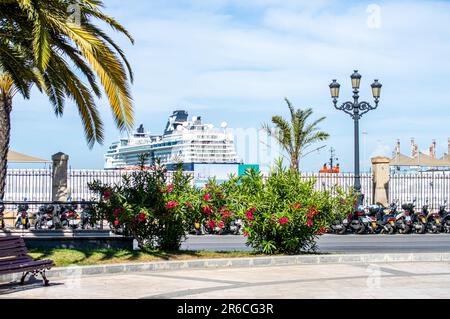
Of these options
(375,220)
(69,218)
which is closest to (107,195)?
(69,218)

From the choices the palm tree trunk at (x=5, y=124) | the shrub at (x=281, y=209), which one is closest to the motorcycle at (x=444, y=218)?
the shrub at (x=281, y=209)

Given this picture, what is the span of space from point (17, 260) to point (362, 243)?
11957mm

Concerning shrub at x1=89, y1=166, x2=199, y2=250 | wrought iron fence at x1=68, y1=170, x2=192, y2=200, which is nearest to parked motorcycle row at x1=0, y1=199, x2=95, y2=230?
shrub at x1=89, y1=166, x2=199, y2=250

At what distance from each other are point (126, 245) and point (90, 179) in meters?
16.6

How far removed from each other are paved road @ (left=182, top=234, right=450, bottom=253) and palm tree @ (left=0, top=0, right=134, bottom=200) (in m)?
5.28

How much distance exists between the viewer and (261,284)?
10477mm

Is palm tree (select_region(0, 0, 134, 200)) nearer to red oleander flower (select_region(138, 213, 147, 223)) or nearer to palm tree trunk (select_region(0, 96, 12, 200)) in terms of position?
red oleander flower (select_region(138, 213, 147, 223))

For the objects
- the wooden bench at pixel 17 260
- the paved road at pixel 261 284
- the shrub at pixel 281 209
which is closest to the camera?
the paved road at pixel 261 284

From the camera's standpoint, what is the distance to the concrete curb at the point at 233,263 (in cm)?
1143

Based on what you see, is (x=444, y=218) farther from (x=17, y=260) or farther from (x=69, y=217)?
(x=17, y=260)

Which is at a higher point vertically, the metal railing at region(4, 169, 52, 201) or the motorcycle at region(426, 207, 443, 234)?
the metal railing at region(4, 169, 52, 201)

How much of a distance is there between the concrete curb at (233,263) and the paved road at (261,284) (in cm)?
27

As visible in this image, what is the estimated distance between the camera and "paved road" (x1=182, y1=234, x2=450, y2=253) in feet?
58.1

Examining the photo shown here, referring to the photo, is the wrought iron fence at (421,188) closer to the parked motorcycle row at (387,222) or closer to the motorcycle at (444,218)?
the motorcycle at (444,218)
